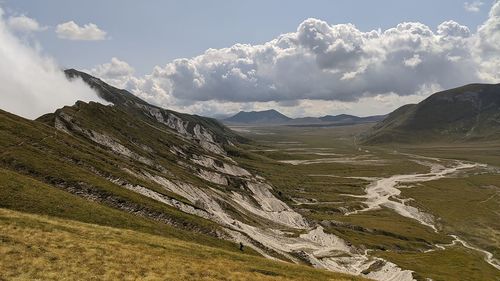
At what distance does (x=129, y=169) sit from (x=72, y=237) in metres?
60.8

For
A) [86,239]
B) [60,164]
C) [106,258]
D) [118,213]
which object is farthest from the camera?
[60,164]

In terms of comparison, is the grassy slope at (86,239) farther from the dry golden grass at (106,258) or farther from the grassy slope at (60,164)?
the grassy slope at (60,164)

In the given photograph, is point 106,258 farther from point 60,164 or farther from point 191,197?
point 191,197

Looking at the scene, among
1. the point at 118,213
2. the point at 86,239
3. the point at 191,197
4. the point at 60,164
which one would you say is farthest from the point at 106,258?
the point at 191,197

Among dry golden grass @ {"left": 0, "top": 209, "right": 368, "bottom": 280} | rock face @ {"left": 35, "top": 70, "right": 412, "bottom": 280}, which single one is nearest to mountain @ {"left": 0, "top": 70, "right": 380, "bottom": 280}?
dry golden grass @ {"left": 0, "top": 209, "right": 368, "bottom": 280}

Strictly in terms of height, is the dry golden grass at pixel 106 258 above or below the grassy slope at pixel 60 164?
below

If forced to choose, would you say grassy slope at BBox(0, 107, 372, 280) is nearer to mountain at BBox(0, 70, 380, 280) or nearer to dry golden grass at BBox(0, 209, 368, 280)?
dry golden grass at BBox(0, 209, 368, 280)

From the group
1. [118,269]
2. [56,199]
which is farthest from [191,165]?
[118,269]

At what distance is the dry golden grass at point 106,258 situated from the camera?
114 feet

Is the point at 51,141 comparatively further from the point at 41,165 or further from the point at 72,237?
the point at 72,237

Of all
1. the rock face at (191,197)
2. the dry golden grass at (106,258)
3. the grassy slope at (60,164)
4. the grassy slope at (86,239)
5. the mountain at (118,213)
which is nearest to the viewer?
the dry golden grass at (106,258)

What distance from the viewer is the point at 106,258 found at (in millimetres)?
39719

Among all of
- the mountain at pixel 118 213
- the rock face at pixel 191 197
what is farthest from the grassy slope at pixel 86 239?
the rock face at pixel 191 197

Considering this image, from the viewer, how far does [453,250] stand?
416ft
